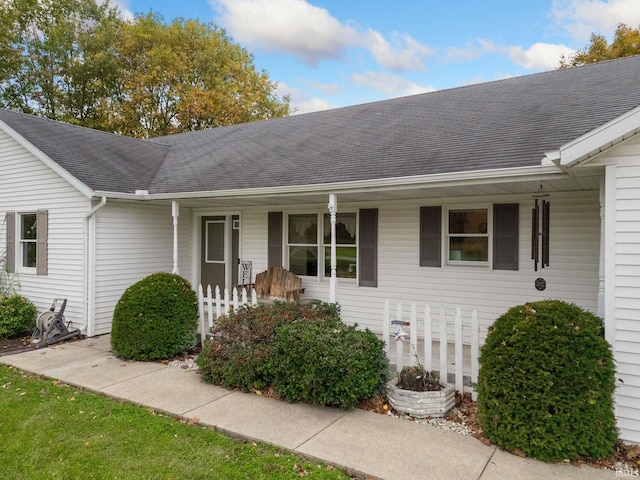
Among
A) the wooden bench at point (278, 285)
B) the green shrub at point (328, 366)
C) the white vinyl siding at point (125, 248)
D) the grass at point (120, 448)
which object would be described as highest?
the white vinyl siding at point (125, 248)

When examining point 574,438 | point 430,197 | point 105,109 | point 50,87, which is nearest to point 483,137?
point 430,197

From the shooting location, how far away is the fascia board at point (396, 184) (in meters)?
5.07

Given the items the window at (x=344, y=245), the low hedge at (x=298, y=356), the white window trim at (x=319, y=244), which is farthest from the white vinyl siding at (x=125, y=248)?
the window at (x=344, y=245)

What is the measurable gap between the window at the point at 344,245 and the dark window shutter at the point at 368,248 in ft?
0.83

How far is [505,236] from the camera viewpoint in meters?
6.56

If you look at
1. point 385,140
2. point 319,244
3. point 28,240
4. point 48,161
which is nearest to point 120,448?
point 319,244

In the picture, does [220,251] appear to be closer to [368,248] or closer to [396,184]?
[368,248]

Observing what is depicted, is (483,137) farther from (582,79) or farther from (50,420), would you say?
(50,420)

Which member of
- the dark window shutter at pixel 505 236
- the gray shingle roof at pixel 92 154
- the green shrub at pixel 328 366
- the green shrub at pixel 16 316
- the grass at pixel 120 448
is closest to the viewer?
the grass at pixel 120 448

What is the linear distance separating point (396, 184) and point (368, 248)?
6.76 feet

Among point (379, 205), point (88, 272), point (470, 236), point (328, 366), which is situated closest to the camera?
point (328, 366)

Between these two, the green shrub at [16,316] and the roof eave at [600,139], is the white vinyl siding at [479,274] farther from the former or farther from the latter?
the green shrub at [16,316]

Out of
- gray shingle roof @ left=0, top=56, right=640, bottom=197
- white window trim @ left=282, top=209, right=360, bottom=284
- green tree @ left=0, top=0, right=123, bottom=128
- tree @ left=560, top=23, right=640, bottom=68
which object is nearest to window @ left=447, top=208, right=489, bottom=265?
gray shingle roof @ left=0, top=56, right=640, bottom=197

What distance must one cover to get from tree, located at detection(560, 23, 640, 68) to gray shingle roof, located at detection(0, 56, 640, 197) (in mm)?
11661
